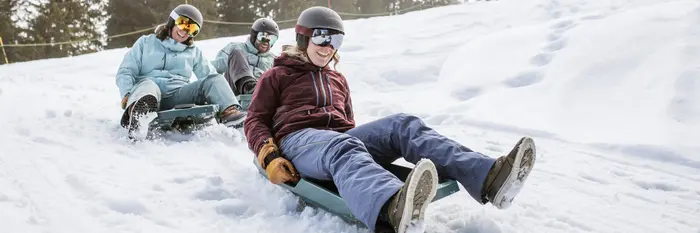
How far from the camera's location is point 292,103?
251 cm

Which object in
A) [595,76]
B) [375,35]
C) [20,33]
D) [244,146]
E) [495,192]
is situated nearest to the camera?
[495,192]

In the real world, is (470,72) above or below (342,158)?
below

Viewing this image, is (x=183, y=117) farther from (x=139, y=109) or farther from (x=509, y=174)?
(x=509, y=174)

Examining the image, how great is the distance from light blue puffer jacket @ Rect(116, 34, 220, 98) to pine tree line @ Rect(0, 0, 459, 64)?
1384cm

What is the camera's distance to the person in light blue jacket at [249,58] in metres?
4.58

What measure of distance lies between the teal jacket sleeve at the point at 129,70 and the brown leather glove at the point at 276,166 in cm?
191

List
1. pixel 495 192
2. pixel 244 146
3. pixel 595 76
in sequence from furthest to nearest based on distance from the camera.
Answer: pixel 595 76 → pixel 244 146 → pixel 495 192

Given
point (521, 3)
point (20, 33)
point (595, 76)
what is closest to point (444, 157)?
point (595, 76)

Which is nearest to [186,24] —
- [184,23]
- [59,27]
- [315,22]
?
[184,23]

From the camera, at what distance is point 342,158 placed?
1965 mm

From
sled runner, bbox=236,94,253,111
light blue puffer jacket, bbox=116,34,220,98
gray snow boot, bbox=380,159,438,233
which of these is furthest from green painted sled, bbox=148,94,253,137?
gray snow boot, bbox=380,159,438,233

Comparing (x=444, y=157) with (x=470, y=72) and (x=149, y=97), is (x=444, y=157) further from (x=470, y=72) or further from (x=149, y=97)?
(x=470, y=72)

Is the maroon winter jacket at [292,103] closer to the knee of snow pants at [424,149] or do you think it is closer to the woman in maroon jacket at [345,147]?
the woman in maroon jacket at [345,147]

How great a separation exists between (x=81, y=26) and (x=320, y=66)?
20.9m
